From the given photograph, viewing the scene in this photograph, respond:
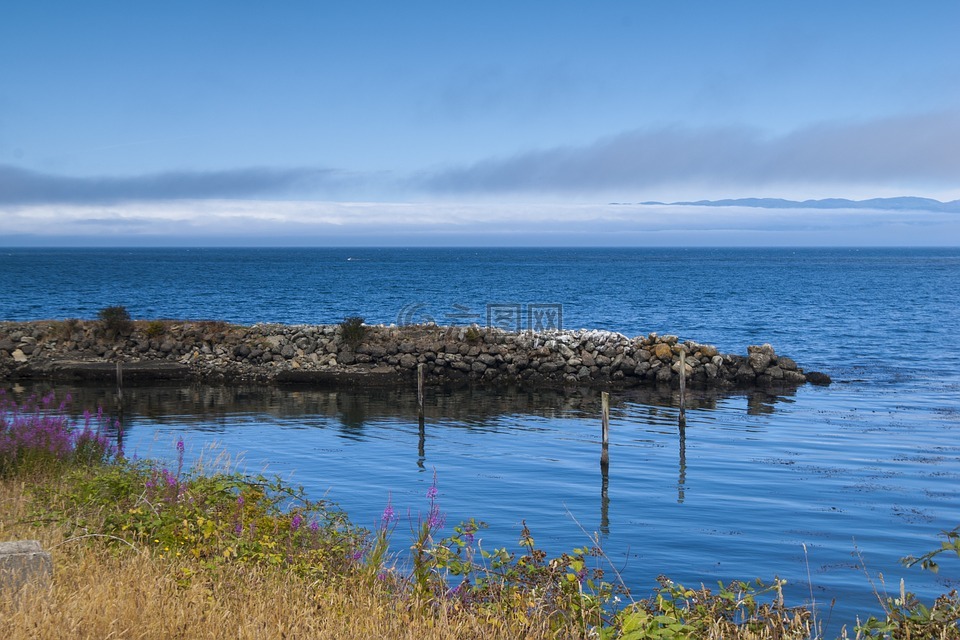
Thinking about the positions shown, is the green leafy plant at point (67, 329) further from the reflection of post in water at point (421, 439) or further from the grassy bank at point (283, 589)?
the grassy bank at point (283, 589)

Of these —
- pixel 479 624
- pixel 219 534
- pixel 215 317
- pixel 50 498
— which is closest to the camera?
pixel 479 624

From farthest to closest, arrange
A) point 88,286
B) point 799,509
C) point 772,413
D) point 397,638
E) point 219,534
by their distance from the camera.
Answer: point 88,286 < point 772,413 < point 799,509 < point 219,534 < point 397,638

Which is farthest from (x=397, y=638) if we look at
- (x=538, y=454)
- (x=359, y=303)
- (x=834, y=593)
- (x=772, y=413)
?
(x=359, y=303)

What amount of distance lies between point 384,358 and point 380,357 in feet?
0.53

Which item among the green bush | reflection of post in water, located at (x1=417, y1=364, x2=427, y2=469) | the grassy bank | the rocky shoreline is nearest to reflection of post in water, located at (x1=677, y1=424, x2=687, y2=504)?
reflection of post in water, located at (x1=417, y1=364, x2=427, y2=469)

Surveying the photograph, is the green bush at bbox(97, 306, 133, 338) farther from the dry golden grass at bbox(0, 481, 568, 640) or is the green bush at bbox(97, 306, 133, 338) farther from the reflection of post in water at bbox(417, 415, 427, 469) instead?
the dry golden grass at bbox(0, 481, 568, 640)

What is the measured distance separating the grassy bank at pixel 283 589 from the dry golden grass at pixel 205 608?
0.02m

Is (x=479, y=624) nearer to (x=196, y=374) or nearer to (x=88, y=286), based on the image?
(x=196, y=374)

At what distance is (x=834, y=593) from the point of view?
12570 mm

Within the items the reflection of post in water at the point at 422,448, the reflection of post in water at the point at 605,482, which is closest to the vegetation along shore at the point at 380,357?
the reflection of post in water at the point at 422,448

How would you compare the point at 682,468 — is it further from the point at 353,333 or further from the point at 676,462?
the point at 353,333

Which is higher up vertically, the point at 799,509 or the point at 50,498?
the point at 50,498

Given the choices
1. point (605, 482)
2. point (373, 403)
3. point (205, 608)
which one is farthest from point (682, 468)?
point (205, 608)

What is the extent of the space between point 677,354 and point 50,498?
27.6m
